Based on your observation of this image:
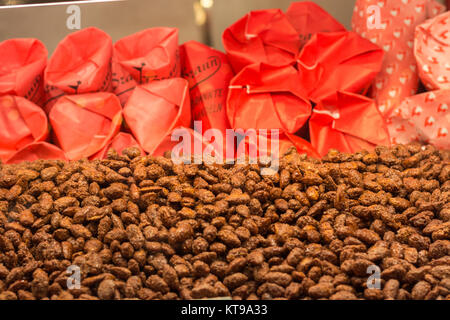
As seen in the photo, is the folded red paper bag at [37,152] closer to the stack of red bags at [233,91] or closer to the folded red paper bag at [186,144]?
the stack of red bags at [233,91]

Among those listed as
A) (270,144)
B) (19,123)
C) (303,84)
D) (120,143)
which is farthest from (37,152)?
(303,84)

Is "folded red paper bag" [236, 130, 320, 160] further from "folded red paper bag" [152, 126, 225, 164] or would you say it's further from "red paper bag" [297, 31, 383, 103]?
"red paper bag" [297, 31, 383, 103]

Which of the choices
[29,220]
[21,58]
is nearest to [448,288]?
[29,220]

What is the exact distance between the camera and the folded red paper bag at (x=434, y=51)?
1.40 m

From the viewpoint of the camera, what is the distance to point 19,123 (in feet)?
4.74

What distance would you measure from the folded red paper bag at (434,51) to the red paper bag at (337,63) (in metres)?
0.13

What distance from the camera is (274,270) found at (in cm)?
84

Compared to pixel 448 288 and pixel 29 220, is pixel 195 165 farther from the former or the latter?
pixel 448 288

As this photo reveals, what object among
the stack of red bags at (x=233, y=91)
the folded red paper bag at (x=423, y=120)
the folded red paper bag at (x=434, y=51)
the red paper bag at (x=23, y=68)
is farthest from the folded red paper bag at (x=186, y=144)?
the folded red paper bag at (x=434, y=51)

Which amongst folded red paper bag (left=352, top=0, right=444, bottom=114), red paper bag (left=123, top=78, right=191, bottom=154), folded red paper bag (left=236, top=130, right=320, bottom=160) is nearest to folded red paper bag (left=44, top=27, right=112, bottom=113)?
red paper bag (left=123, top=78, right=191, bottom=154)

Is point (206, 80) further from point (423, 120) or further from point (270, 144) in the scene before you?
point (423, 120)

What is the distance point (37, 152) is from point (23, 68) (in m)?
0.30

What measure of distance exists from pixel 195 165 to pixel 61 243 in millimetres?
356

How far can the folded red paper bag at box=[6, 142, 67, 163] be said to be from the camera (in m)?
1.39
